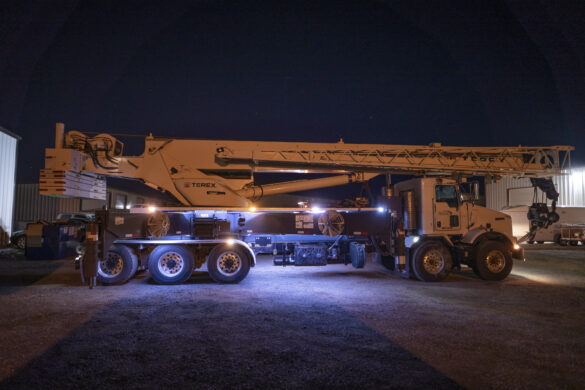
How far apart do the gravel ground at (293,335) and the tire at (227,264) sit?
1.10 ft

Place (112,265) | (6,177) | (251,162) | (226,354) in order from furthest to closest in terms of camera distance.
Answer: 1. (6,177)
2. (251,162)
3. (112,265)
4. (226,354)

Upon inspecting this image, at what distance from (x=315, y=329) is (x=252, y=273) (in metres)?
6.21

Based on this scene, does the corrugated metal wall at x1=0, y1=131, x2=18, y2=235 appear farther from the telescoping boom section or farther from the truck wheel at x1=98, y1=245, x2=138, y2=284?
the truck wheel at x1=98, y1=245, x2=138, y2=284

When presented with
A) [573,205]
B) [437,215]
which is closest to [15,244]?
[437,215]

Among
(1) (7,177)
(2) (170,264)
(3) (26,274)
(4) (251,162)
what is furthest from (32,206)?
(4) (251,162)

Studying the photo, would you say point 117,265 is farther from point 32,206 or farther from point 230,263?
point 32,206

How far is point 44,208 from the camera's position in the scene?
28.5m

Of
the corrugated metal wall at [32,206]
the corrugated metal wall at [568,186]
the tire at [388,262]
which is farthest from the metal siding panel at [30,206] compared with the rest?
the corrugated metal wall at [568,186]

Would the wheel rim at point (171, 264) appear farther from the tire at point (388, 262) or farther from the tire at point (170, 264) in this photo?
the tire at point (388, 262)

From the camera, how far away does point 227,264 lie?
374 inches

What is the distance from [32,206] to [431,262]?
32.3m

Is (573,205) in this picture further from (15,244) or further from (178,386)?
(15,244)

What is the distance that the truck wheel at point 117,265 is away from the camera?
9188 mm

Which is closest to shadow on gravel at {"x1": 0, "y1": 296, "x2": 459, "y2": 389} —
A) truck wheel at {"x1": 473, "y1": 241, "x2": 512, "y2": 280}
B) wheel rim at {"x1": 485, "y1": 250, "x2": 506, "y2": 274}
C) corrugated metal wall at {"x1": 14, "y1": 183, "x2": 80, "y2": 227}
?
truck wheel at {"x1": 473, "y1": 241, "x2": 512, "y2": 280}
